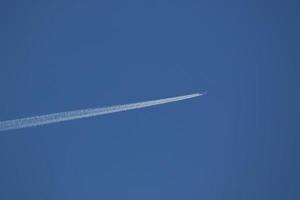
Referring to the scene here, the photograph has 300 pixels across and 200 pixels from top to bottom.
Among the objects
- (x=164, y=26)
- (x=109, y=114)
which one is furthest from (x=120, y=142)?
(x=164, y=26)

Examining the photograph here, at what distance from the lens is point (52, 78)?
1468 millimetres

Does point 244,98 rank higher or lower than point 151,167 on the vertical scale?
higher

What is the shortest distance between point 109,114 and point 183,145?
1.00 ft

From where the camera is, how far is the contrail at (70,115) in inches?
57.0

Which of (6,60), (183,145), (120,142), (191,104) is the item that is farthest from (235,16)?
(6,60)

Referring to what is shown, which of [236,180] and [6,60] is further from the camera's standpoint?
[236,180]

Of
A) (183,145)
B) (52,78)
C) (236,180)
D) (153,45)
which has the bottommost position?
(236,180)

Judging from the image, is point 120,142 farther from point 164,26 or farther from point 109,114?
point 164,26

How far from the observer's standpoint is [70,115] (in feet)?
4.84

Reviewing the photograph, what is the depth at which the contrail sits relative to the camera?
145 centimetres

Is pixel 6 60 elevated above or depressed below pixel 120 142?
above

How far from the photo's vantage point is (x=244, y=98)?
1578mm

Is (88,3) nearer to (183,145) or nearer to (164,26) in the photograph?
(164,26)

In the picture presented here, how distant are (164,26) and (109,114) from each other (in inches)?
15.4
